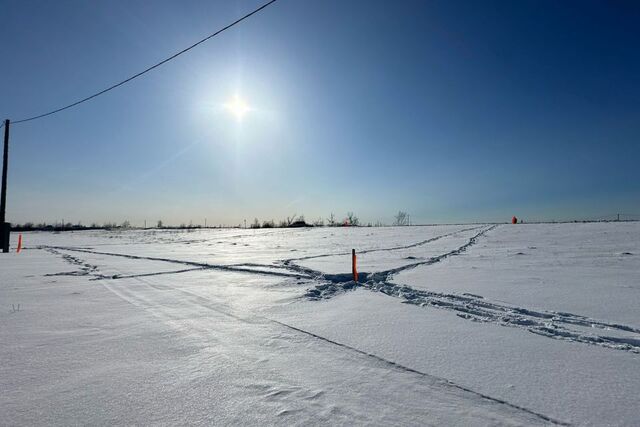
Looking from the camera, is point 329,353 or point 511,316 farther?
point 511,316

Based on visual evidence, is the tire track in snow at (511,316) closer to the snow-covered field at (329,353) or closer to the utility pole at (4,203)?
the snow-covered field at (329,353)

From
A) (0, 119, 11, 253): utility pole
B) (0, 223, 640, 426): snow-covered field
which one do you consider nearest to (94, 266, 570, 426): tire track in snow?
(0, 223, 640, 426): snow-covered field

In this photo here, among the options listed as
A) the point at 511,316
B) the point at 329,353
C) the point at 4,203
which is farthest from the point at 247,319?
the point at 4,203

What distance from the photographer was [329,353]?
2639mm

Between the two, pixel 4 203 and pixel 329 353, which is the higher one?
pixel 4 203

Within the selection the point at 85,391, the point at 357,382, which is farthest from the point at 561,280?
the point at 85,391

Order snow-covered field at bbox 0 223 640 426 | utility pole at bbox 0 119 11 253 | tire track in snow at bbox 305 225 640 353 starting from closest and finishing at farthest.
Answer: snow-covered field at bbox 0 223 640 426
tire track in snow at bbox 305 225 640 353
utility pole at bbox 0 119 11 253

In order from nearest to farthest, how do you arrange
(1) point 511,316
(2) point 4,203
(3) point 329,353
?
(3) point 329,353 < (1) point 511,316 < (2) point 4,203

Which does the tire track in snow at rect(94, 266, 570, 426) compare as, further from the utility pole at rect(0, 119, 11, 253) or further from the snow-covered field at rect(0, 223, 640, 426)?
the utility pole at rect(0, 119, 11, 253)

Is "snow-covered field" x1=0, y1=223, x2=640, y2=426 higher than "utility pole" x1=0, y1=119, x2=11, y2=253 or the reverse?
the reverse

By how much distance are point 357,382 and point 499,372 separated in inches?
39.6

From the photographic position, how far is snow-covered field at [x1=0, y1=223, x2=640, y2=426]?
71.3 inches

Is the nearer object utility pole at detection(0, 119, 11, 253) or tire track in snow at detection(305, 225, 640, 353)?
tire track in snow at detection(305, 225, 640, 353)

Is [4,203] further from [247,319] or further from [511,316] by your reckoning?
[511,316]
